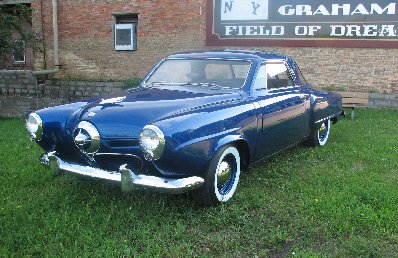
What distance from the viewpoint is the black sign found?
9.28 meters

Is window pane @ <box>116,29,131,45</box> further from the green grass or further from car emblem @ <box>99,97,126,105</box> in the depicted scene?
car emblem @ <box>99,97,126,105</box>

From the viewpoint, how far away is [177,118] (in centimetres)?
326

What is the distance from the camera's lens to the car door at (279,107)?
4.20 meters

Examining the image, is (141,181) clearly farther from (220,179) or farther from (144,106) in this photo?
(220,179)

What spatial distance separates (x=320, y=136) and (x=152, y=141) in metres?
3.65

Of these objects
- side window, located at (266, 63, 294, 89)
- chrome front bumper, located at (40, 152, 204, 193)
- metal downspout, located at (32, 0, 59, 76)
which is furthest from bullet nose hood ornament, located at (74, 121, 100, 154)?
metal downspout, located at (32, 0, 59, 76)

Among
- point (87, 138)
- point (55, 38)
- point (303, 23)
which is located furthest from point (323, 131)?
point (55, 38)

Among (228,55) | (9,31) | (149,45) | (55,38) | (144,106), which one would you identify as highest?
(55,38)

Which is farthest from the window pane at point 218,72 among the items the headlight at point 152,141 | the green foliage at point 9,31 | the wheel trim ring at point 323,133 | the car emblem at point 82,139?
the green foliage at point 9,31

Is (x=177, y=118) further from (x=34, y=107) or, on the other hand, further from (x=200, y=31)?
(x=34, y=107)

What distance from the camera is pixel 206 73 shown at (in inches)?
175

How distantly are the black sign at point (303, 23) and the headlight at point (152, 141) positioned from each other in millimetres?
7853

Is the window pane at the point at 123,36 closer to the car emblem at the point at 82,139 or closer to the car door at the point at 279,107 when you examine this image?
the car door at the point at 279,107

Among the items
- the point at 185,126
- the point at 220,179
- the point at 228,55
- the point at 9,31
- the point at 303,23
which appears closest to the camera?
the point at 185,126
